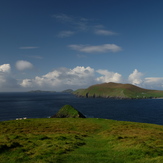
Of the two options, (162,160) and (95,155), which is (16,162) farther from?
(162,160)

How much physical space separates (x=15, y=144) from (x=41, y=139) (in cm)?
712

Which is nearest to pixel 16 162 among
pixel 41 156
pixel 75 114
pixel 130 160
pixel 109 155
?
pixel 41 156

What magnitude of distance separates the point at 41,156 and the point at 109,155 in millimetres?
9738

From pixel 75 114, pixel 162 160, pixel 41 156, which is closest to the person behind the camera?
pixel 162 160

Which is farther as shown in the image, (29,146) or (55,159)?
(29,146)

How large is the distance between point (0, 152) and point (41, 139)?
10.8 meters

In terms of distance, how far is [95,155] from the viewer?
24.3 m

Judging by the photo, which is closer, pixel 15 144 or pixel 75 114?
pixel 15 144

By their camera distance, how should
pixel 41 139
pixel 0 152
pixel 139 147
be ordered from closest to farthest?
pixel 0 152 < pixel 139 147 < pixel 41 139

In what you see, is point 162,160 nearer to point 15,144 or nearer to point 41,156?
point 41,156

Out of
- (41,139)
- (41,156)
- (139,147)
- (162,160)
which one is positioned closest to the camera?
(162,160)

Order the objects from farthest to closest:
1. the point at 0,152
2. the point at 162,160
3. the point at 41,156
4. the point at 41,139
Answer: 1. the point at 41,139
2. the point at 0,152
3. the point at 41,156
4. the point at 162,160

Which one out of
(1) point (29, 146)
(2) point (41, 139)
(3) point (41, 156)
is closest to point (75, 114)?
(2) point (41, 139)

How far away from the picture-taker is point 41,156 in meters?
23.0
